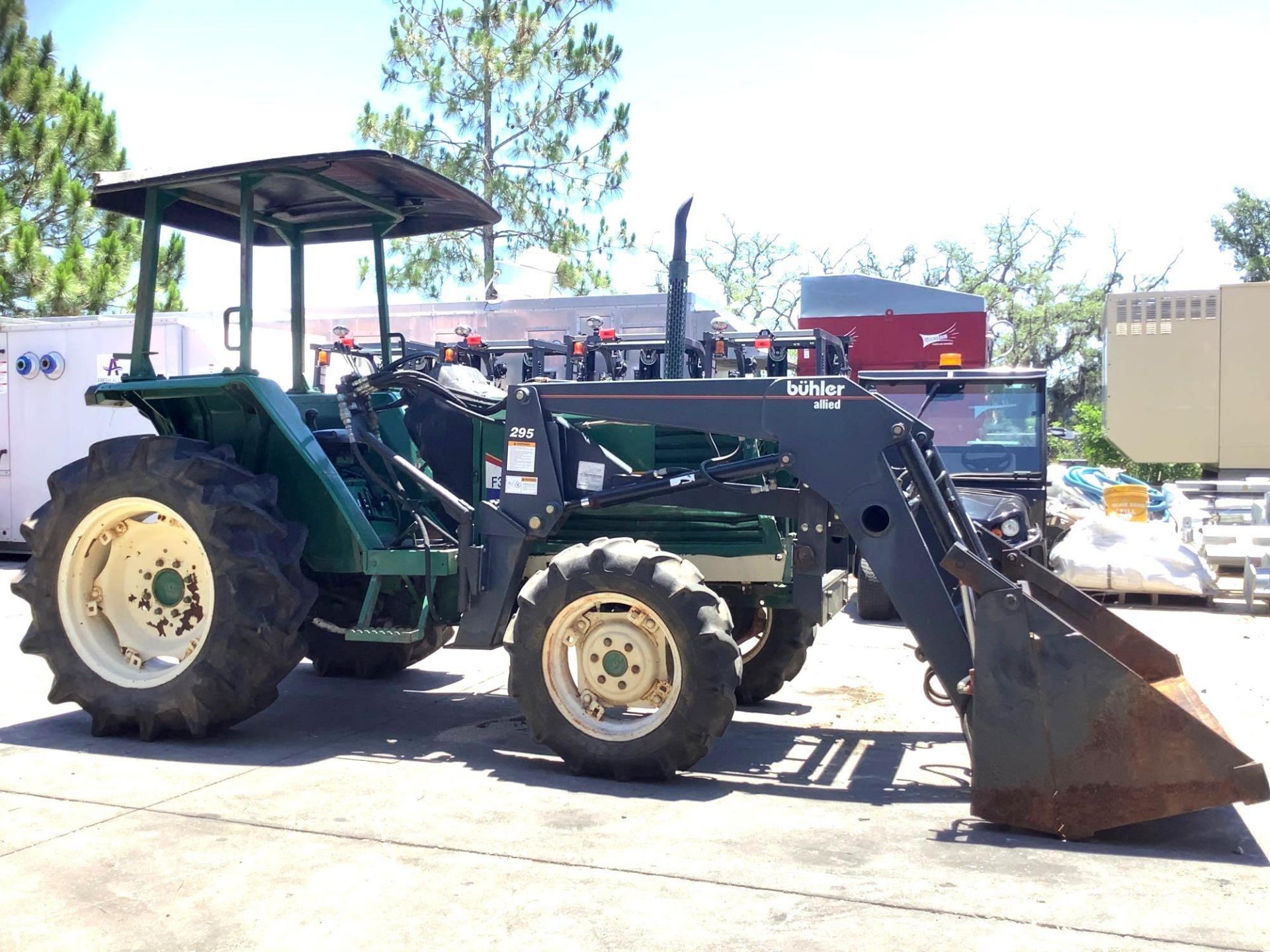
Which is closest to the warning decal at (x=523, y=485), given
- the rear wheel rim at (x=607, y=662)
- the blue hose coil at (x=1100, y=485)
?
the rear wheel rim at (x=607, y=662)

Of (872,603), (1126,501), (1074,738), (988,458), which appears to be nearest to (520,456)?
(1074,738)

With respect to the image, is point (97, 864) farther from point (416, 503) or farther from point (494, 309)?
point (494, 309)

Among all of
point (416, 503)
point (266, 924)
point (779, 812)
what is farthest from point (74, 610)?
point (779, 812)

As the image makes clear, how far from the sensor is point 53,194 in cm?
2189

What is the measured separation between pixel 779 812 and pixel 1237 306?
40.4 ft

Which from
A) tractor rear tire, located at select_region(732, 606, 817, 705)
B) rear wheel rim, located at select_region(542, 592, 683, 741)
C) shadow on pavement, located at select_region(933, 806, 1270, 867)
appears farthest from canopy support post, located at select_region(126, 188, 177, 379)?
shadow on pavement, located at select_region(933, 806, 1270, 867)

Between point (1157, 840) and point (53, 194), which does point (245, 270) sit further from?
point (53, 194)

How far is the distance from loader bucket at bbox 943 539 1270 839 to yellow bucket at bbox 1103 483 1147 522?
8.94m

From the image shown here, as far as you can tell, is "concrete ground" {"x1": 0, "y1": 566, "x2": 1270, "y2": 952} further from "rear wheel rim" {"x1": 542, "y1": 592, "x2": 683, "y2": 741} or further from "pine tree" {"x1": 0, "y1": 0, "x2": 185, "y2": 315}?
"pine tree" {"x1": 0, "y1": 0, "x2": 185, "y2": 315}

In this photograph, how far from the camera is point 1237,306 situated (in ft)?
47.8

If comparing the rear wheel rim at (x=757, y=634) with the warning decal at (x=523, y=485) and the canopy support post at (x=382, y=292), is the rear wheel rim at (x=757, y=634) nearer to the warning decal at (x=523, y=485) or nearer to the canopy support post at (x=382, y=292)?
the warning decal at (x=523, y=485)

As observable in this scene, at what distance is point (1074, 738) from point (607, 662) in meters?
1.93

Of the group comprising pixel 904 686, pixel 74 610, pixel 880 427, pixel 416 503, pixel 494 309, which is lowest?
pixel 904 686

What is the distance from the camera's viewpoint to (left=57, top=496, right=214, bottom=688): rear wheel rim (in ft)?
19.4
